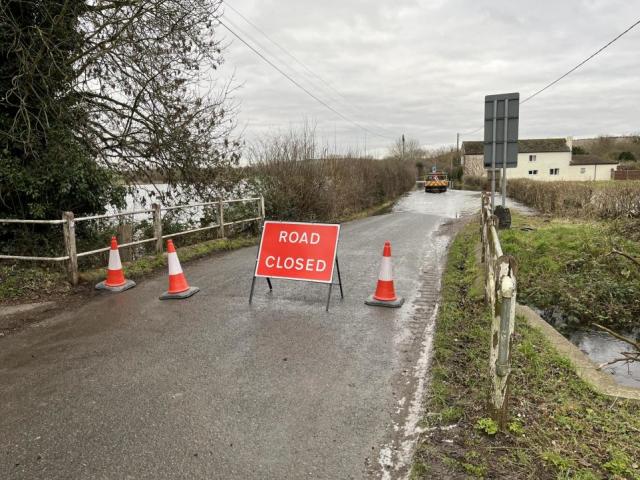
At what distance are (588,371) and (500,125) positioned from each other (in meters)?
9.70

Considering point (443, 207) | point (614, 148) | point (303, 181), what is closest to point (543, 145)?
point (614, 148)

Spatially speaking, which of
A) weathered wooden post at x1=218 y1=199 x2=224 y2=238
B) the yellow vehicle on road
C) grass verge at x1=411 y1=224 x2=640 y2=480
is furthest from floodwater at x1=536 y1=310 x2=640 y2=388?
the yellow vehicle on road

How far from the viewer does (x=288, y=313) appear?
614 centimetres

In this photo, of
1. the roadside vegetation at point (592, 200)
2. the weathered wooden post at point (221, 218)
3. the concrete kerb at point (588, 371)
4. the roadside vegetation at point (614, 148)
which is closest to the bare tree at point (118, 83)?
the weathered wooden post at point (221, 218)

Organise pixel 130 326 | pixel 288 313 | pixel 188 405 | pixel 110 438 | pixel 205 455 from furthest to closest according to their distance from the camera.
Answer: pixel 288 313
pixel 130 326
pixel 188 405
pixel 110 438
pixel 205 455

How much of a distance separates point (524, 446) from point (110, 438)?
2843 millimetres

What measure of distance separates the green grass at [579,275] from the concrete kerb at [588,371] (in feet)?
6.57

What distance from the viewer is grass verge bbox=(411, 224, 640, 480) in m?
2.76

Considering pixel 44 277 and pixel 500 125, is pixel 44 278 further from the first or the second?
pixel 500 125

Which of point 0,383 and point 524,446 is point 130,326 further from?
point 524,446

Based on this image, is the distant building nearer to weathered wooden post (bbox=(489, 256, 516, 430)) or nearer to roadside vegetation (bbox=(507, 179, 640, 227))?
roadside vegetation (bbox=(507, 179, 640, 227))

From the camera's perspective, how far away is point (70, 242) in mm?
7289

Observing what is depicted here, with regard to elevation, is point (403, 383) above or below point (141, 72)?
below

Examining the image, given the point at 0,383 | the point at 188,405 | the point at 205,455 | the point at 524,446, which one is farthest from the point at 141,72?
the point at 524,446
